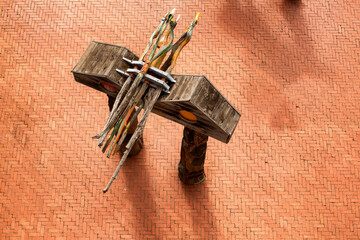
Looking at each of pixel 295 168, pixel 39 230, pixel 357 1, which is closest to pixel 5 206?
pixel 39 230

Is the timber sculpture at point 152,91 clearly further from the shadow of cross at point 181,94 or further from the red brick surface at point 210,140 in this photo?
the red brick surface at point 210,140

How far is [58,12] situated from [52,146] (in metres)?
3.95

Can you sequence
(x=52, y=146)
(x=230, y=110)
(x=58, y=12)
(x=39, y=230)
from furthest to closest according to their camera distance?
(x=58, y=12)
(x=52, y=146)
(x=39, y=230)
(x=230, y=110)

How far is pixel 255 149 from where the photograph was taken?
1052cm

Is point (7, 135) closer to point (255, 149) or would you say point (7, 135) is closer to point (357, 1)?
point (255, 149)

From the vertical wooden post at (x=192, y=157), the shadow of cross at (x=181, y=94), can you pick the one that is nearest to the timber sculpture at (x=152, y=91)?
the shadow of cross at (x=181, y=94)

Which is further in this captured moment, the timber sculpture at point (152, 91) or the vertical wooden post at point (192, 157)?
the vertical wooden post at point (192, 157)

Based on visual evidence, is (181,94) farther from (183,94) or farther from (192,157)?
(192,157)

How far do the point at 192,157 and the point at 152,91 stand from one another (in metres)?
2.59

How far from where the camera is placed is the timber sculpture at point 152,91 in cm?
679

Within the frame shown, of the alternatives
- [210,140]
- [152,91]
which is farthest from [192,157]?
[152,91]

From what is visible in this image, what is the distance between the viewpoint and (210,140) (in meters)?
10.7

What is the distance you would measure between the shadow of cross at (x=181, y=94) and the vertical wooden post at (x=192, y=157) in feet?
1.98

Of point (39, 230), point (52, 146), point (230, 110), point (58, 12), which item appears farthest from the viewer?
point (58, 12)
